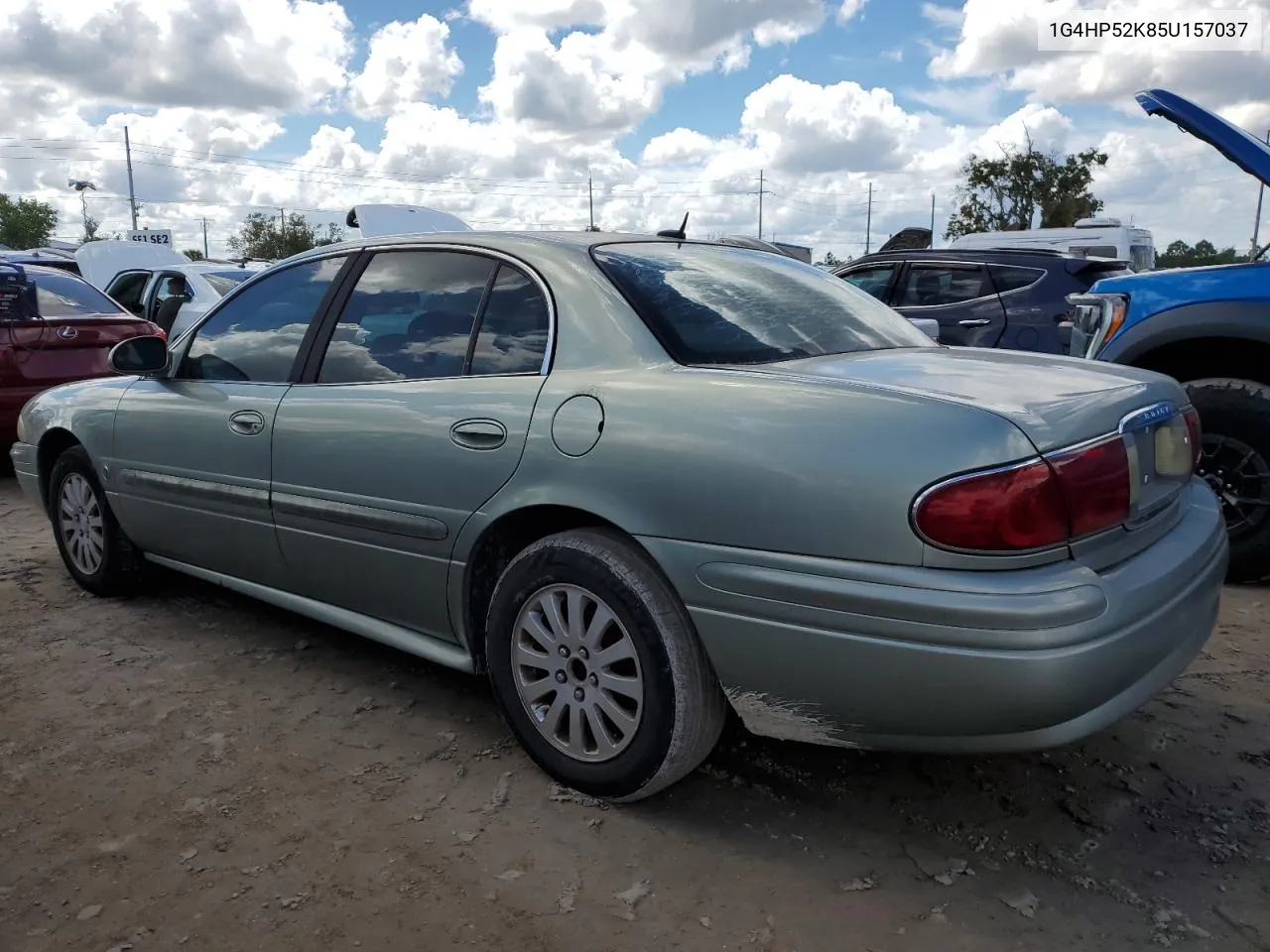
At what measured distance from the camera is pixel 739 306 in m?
2.83

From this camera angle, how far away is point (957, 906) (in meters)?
2.19

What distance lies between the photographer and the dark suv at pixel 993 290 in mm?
7750

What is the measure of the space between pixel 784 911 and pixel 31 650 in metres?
3.04

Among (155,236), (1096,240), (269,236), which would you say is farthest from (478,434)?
(269,236)

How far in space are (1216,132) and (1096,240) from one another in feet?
39.7

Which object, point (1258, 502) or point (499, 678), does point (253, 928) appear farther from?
point (1258, 502)

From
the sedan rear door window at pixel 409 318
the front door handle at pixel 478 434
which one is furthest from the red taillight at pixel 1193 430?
the sedan rear door window at pixel 409 318

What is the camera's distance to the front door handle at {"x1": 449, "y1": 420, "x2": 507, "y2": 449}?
106 inches

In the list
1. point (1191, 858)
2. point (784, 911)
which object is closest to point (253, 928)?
point (784, 911)

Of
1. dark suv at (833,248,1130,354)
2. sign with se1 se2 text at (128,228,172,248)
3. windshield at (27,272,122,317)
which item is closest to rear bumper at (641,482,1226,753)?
dark suv at (833,248,1130,354)

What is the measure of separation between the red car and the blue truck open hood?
6595 mm

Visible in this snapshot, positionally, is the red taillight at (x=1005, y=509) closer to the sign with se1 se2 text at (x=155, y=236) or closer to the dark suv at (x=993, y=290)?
the dark suv at (x=993, y=290)

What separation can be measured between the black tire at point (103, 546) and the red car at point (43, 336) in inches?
114

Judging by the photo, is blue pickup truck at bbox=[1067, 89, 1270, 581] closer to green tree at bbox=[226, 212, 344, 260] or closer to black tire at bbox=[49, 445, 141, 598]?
black tire at bbox=[49, 445, 141, 598]
